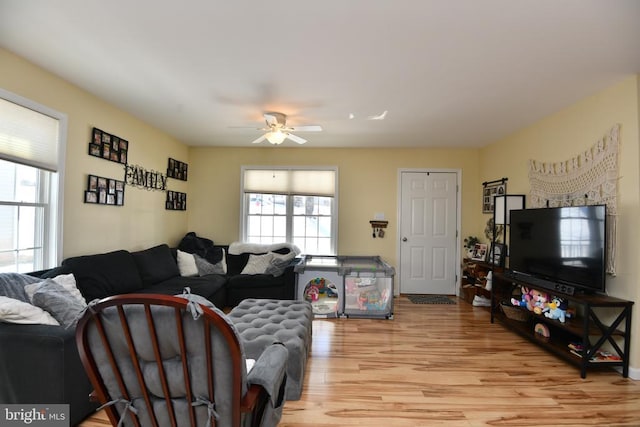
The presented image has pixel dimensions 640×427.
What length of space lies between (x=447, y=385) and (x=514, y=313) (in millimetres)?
1737

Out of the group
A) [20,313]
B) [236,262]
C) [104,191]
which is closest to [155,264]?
[104,191]

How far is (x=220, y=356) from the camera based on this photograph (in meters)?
1.14

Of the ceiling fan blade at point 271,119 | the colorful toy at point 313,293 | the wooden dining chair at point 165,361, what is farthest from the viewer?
the colorful toy at point 313,293

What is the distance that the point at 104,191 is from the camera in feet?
11.2

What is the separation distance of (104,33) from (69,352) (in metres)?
2.04

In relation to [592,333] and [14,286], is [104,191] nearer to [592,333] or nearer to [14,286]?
[14,286]

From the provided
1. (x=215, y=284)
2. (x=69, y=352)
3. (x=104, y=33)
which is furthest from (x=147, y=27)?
(x=215, y=284)

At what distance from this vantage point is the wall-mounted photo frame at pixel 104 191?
3207 millimetres

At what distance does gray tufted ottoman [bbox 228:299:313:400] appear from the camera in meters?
2.22

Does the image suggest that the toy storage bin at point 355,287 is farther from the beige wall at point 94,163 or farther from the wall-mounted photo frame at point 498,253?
the beige wall at point 94,163

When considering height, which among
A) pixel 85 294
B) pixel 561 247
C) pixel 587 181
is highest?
pixel 587 181

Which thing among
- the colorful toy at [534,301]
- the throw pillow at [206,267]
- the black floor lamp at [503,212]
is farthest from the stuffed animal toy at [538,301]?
the throw pillow at [206,267]

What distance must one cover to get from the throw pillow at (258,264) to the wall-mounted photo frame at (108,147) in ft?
6.80

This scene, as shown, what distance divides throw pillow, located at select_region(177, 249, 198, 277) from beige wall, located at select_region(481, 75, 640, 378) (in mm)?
4689
